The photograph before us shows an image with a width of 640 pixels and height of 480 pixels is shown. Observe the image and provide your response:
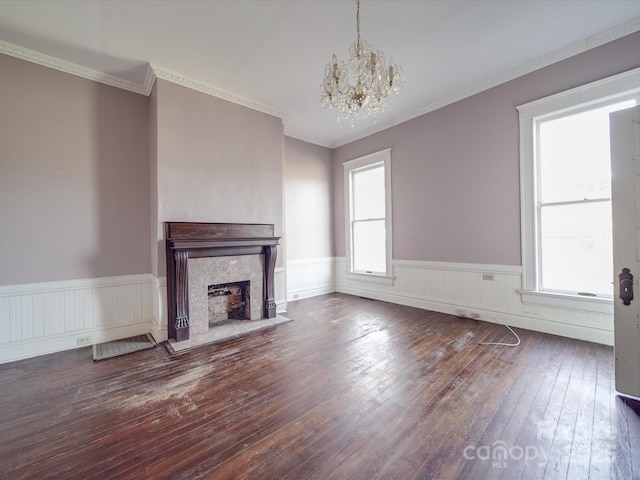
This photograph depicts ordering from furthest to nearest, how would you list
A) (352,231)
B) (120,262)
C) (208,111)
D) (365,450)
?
(352,231), (208,111), (120,262), (365,450)

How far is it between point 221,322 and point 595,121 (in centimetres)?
511

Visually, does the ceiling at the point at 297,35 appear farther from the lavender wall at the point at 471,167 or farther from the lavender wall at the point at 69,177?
the lavender wall at the point at 69,177

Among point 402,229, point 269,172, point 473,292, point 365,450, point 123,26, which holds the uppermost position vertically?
point 123,26

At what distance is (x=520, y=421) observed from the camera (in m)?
1.72

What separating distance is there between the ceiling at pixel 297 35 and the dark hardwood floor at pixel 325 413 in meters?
3.25

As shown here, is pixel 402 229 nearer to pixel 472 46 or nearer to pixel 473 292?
pixel 473 292

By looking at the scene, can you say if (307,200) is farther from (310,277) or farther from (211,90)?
(211,90)

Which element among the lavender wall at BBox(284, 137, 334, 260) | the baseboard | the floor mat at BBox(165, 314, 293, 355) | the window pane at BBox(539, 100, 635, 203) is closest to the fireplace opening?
the floor mat at BBox(165, 314, 293, 355)

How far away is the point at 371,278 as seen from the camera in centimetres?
516

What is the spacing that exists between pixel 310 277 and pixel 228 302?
1975 millimetres

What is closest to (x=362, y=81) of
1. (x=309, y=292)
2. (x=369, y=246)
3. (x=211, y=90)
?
(x=211, y=90)

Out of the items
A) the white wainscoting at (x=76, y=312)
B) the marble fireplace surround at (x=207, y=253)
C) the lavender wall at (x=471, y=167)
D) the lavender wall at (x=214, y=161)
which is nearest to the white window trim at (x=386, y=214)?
the lavender wall at (x=471, y=167)

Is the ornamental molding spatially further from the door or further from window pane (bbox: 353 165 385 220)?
the door

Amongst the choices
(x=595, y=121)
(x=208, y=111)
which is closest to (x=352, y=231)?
(x=208, y=111)
